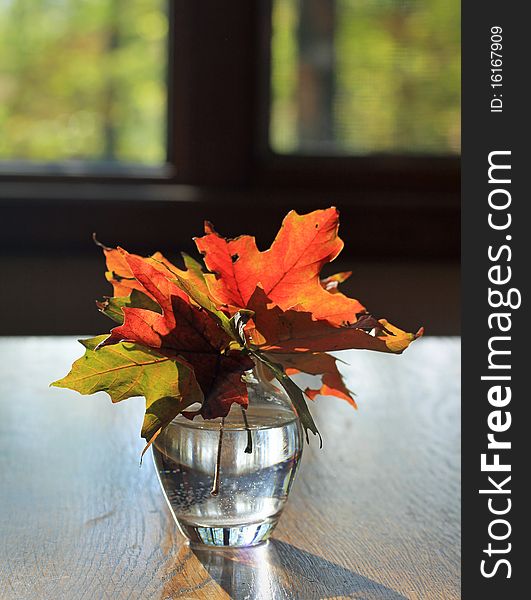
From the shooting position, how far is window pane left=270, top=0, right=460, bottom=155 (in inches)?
93.7

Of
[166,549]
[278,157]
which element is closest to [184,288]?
[166,549]

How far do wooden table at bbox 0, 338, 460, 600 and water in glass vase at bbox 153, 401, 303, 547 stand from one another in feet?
0.06

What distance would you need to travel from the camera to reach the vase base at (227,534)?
550 millimetres

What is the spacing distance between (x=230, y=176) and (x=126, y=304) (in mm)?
1852

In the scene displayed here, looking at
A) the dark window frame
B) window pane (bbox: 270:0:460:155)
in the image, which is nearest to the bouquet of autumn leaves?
the dark window frame

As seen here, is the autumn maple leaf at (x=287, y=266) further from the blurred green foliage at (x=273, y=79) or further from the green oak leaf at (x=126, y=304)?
the blurred green foliage at (x=273, y=79)

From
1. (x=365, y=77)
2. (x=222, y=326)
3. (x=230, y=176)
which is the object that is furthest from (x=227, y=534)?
(x=365, y=77)

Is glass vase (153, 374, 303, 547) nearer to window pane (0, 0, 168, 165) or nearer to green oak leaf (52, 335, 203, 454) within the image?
green oak leaf (52, 335, 203, 454)

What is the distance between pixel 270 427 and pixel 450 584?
13 cm

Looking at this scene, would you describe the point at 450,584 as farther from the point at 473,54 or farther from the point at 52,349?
→ the point at 52,349

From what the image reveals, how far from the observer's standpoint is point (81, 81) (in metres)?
2.45

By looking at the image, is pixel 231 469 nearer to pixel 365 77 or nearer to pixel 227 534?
pixel 227 534

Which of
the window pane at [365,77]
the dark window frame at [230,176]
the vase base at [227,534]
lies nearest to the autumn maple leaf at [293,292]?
the vase base at [227,534]

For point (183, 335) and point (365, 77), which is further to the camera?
point (365, 77)
